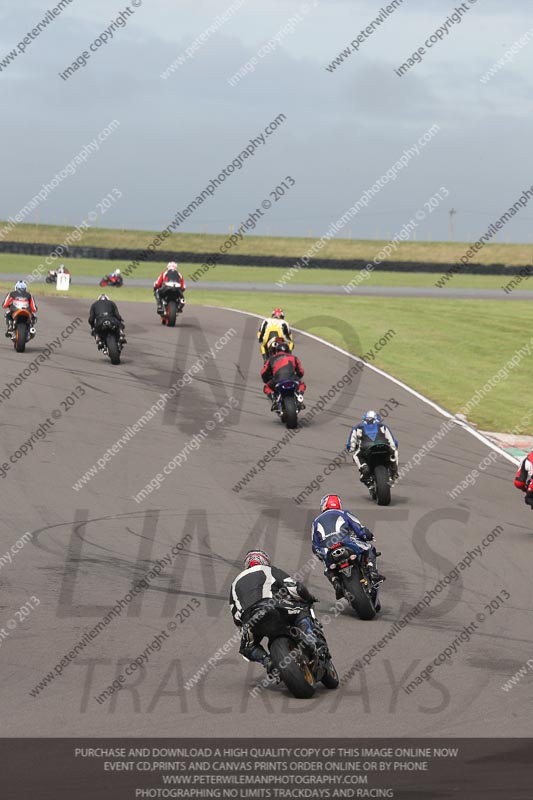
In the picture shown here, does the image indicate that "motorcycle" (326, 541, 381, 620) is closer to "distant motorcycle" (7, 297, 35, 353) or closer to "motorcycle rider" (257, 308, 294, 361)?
"motorcycle rider" (257, 308, 294, 361)

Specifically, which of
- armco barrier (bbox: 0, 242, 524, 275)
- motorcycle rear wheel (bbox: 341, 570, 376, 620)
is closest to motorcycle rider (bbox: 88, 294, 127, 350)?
motorcycle rear wheel (bbox: 341, 570, 376, 620)

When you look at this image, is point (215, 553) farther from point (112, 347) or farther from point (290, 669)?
point (112, 347)

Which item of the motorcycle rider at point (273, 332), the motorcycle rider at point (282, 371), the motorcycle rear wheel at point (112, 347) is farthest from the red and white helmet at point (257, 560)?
the motorcycle rear wheel at point (112, 347)

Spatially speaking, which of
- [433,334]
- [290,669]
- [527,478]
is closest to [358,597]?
[290,669]

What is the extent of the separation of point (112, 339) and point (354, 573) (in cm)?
1703

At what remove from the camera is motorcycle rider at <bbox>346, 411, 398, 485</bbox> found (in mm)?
17891

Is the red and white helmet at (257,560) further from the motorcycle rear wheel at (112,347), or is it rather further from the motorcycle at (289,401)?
the motorcycle rear wheel at (112,347)

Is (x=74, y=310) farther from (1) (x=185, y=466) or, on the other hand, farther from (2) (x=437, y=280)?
(2) (x=437, y=280)

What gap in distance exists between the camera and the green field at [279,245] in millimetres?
84688

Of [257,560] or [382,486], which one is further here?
[382,486]

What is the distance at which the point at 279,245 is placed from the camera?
297 ft

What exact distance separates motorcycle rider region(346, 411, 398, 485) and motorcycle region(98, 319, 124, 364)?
11221mm

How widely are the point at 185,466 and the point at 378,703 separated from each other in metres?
11.1

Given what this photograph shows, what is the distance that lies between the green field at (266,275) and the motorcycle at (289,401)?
3674 centimetres
